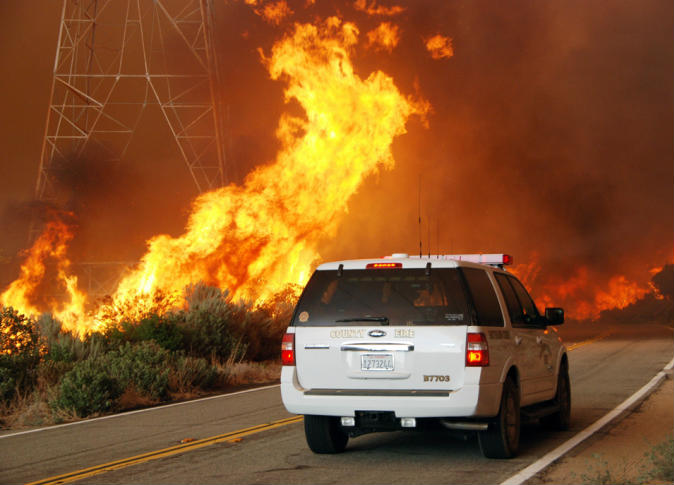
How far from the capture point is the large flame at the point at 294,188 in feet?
94.3

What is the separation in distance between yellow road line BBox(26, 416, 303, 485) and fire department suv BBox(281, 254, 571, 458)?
1.56 meters

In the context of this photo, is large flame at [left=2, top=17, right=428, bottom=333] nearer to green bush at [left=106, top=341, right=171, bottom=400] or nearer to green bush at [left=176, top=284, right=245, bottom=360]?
green bush at [left=176, top=284, right=245, bottom=360]

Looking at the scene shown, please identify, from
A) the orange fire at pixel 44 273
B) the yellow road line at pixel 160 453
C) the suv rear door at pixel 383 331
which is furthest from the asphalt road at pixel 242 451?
the orange fire at pixel 44 273

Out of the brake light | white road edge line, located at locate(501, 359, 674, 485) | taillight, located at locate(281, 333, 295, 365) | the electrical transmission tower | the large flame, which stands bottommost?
white road edge line, located at locate(501, 359, 674, 485)

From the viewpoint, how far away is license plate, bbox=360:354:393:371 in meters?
8.64

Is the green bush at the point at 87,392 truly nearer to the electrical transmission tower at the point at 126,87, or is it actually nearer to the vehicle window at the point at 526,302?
the vehicle window at the point at 526,302

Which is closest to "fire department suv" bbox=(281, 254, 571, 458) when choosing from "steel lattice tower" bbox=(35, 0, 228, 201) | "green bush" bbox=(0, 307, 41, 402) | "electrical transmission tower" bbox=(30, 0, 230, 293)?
"green bush" bbox=(0, 307, 41, 402)

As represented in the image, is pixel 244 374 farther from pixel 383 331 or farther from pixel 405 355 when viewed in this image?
pixel 405 355

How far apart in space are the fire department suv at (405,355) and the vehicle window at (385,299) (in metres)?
0.01

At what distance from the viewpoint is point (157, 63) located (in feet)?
149

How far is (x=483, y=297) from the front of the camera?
30.3 feet

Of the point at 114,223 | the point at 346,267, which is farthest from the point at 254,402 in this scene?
the point at 114,223

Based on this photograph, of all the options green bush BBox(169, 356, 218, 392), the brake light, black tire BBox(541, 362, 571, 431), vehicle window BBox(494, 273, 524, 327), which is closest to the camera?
the brake light

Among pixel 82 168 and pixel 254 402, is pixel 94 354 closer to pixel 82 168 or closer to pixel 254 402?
pixel 254 402
